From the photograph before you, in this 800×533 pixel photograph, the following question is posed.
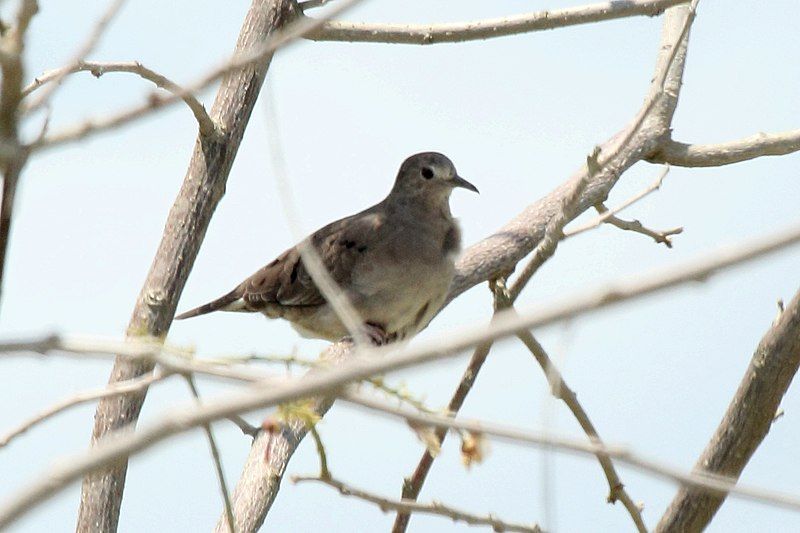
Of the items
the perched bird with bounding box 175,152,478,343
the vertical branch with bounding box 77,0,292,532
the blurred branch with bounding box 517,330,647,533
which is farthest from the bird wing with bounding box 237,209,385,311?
the blurred branch with bounding box 517,330,647,533

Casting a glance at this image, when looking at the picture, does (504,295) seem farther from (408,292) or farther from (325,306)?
(325,306)

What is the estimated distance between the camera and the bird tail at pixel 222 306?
6695 mm

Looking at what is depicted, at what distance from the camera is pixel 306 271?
6.23 metres

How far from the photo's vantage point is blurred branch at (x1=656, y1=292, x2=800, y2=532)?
3865 mm

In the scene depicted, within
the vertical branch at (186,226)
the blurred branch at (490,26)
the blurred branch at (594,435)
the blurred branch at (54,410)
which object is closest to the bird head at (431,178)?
the blurred branch at (490,26)

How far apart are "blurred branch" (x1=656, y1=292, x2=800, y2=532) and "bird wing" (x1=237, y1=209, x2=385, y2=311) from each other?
267 centimetres

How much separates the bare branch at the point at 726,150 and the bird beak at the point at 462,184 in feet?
3.27

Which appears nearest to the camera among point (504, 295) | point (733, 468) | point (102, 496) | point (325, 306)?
point (733, 468)

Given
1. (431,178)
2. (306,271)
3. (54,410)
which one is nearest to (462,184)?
(431,178)

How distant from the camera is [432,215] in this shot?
6465 mm

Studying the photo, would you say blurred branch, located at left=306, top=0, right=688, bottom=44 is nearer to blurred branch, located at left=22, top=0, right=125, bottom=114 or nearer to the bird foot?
the bird foot

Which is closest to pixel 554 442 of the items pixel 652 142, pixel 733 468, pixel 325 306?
pixel 733 468

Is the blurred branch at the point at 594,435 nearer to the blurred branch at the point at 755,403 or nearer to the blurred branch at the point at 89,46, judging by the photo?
the blurred branch at the point at 755,403

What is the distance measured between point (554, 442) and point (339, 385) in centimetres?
27
